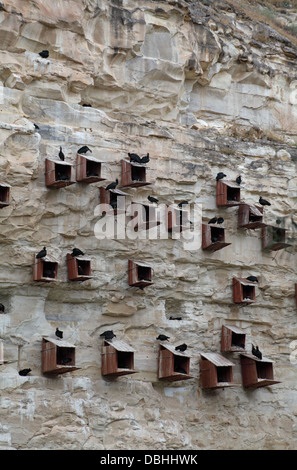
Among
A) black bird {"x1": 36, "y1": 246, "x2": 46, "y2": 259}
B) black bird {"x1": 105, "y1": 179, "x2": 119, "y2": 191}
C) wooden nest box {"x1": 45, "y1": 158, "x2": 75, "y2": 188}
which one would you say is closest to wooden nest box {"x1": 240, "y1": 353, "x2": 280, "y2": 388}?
black bird {"x1": 105, "y1": 179, "x2": 119, "y2": 191}

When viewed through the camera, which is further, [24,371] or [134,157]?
[134,157]

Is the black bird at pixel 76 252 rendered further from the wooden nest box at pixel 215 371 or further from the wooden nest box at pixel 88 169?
the wooden nest box at pixel 215 371

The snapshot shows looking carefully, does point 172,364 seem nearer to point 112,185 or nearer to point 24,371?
point 24,371

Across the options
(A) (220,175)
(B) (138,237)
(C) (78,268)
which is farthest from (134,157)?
(C) (78,268)

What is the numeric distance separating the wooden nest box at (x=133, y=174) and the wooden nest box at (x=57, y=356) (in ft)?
10.6

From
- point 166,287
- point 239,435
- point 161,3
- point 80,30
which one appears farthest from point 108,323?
point 161,3

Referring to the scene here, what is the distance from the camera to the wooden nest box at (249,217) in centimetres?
1903

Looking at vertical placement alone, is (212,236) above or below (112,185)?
below

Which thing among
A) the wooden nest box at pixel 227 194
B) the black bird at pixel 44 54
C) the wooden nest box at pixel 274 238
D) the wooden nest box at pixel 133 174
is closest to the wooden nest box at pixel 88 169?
the wooden nest box at pixel 133 174

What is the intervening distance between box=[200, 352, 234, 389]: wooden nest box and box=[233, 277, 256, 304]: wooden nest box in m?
1.27

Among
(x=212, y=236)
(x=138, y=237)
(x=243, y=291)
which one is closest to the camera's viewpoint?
(x=138, y=237)

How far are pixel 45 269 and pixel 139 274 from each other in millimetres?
1878

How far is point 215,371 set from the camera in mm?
17797

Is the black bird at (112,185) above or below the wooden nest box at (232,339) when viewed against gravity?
above
